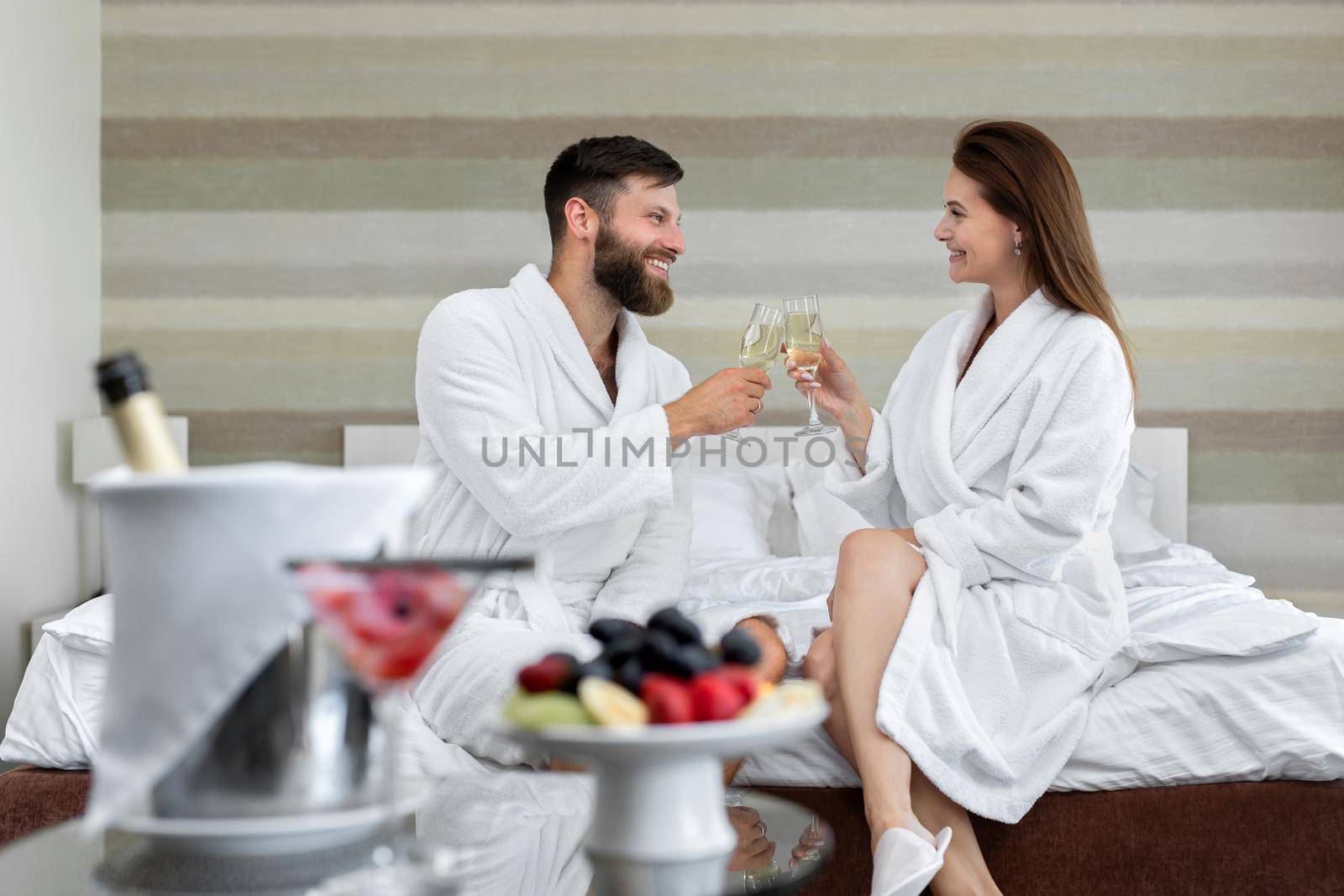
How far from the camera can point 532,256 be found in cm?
371

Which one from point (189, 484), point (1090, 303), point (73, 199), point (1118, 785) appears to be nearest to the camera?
point (189, 484)

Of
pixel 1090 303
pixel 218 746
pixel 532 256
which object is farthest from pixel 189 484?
pixel 532 256

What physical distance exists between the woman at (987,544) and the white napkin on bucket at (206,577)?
92cm

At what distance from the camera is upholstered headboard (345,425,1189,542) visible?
11.7 feet

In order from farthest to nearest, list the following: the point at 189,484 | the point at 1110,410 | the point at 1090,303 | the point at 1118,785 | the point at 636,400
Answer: the point at 636,400 → the point at 1090,303 → the point at 1110,410 → the point at 1118,785 → the point at 189,484

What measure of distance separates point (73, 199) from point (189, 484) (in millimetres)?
3075

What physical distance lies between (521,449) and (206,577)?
3.87 ft

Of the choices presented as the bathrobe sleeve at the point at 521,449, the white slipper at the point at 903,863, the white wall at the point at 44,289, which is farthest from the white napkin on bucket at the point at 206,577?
the white wall at the point at 44,289

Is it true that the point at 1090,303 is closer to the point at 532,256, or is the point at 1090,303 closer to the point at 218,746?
the point at 218,746

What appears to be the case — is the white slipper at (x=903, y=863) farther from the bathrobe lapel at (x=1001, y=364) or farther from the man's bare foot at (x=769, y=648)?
the bathrobe lapel at (x=1001, y=364)

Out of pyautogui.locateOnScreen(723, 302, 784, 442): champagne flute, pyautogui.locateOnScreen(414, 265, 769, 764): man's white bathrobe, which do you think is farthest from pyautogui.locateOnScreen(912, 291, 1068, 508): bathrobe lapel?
pyautogui.locateOnScreen(414, 265, 769, 764): man's white bathrobe

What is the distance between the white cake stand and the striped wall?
273cm

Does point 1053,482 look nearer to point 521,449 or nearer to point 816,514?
point 521,449

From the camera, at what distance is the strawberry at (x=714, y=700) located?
931mm
